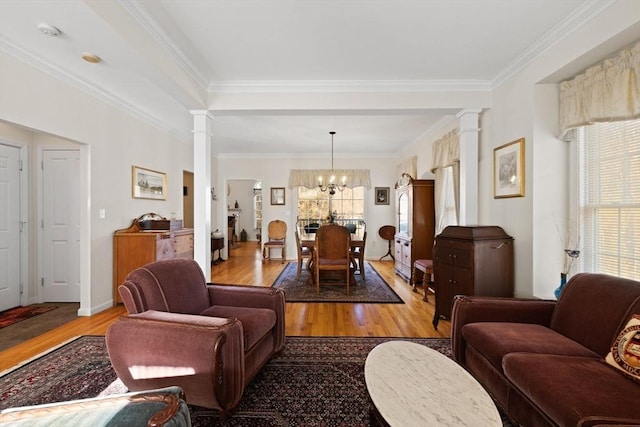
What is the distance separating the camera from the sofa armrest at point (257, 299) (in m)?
2.24

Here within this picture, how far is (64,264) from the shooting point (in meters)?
3.66

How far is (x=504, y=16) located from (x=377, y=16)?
0.95 m

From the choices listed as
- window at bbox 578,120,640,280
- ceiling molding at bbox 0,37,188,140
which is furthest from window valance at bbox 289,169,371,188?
window at bbox 578,120,640,280

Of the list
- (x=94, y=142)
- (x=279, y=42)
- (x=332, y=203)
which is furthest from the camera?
(x=332, y=203)

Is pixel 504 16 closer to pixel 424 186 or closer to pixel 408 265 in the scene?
pixel 424 186

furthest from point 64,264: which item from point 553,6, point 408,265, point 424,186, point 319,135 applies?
point 553,6

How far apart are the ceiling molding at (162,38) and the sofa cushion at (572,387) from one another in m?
3.23

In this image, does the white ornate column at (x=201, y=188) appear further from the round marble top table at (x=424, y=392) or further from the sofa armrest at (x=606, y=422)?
the sofa armrest at (x=606, y=422)

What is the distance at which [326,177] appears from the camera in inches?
276

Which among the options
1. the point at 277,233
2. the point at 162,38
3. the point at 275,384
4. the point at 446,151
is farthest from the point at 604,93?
the point at 277,233

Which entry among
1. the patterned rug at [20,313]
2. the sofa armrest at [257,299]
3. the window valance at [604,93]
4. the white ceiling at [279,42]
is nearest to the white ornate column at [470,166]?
A: the white ceiling at [279,42]

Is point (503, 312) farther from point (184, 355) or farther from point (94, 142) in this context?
point (94, 142)

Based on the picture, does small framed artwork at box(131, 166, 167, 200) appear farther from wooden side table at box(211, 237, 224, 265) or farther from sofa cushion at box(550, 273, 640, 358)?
sofa cushion at box(550, 273, 640, 358)

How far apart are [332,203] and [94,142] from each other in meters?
4.93
